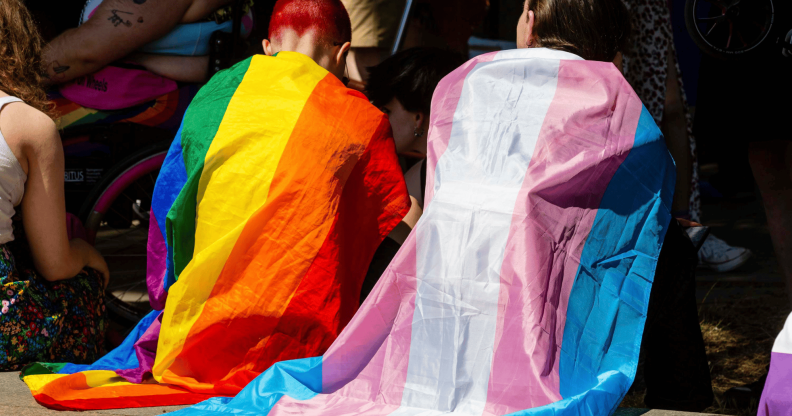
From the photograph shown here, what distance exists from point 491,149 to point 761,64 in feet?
4.32

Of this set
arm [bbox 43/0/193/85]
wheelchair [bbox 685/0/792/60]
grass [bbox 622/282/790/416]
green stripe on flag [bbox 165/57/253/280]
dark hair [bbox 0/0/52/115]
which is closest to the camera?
green stripe on flag [bbox 165/57/253/280]

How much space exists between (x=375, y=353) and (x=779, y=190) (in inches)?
66.2

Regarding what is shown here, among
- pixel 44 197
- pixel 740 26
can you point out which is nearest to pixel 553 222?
pixel 740 26

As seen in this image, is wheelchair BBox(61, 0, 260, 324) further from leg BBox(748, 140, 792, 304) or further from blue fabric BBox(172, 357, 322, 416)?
leg BBox(748, 140, 792, 304)

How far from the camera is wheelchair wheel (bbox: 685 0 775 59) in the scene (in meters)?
2.64

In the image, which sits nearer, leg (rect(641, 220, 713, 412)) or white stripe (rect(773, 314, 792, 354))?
white stripe (rect(773, 314, 792, 354))

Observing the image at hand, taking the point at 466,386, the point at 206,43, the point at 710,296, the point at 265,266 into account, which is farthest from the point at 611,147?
the point at 710,296

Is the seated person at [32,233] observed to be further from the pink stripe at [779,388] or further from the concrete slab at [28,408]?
the pink stripe at [779,388]

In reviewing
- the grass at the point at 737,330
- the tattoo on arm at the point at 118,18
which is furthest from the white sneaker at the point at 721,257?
the tattoo on arm at the point at 118,18

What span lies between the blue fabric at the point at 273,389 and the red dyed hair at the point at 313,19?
107 centimetres

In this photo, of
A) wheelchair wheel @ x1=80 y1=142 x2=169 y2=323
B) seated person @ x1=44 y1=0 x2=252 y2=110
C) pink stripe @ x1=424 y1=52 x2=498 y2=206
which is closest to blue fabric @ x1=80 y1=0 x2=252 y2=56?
seated person @ x1=44 y1=0 x2=252 y2=110

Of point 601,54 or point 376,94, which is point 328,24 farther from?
point 601,54

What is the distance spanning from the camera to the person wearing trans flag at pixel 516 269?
176 centimetres

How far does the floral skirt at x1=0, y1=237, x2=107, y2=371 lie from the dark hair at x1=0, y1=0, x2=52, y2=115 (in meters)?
0.45
